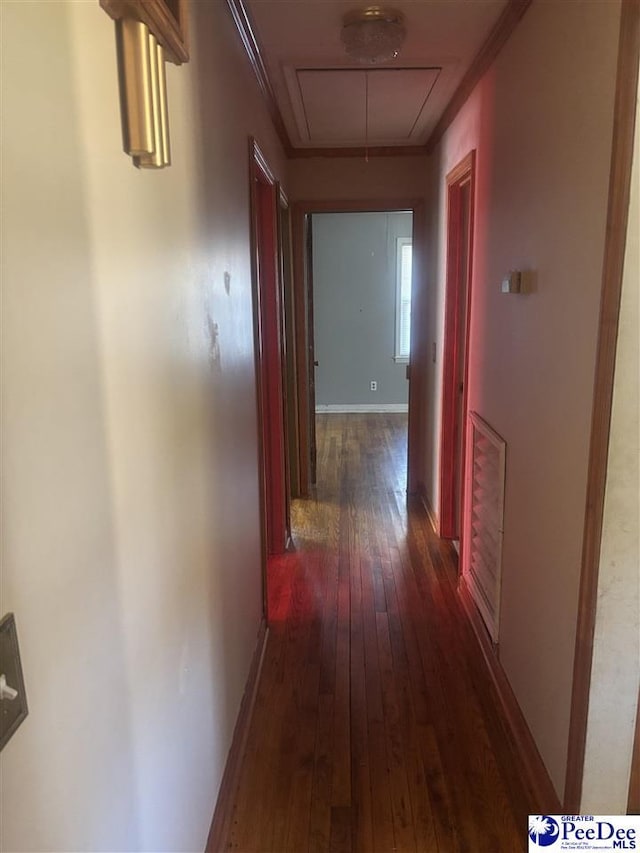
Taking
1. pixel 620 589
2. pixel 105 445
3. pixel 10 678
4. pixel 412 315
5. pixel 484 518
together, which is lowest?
pixel 484 518

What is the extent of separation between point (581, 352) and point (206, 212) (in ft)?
3.37

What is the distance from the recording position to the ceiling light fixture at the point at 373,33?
2.08 metres

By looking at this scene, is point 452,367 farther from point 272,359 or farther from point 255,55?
point 255,55

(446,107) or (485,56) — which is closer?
(485,56)

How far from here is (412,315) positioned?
4227 millimetres

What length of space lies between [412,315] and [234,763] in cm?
310

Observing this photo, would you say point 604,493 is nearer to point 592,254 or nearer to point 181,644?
point 592,254

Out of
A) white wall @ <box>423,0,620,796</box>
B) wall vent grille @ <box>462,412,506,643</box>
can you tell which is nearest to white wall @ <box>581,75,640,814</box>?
white wall @ <box>423,0,620,796</box>

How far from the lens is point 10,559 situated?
66cm

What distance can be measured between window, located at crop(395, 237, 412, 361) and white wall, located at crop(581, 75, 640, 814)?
5661 millimetres

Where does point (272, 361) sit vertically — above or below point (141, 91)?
below

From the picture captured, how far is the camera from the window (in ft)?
22.8

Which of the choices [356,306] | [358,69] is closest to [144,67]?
[358,69]

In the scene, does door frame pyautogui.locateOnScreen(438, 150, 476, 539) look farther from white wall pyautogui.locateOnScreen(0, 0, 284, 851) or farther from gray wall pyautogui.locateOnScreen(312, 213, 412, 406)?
gray wall pyautogui.locateOnScreen(312, 213, 412, 406)
